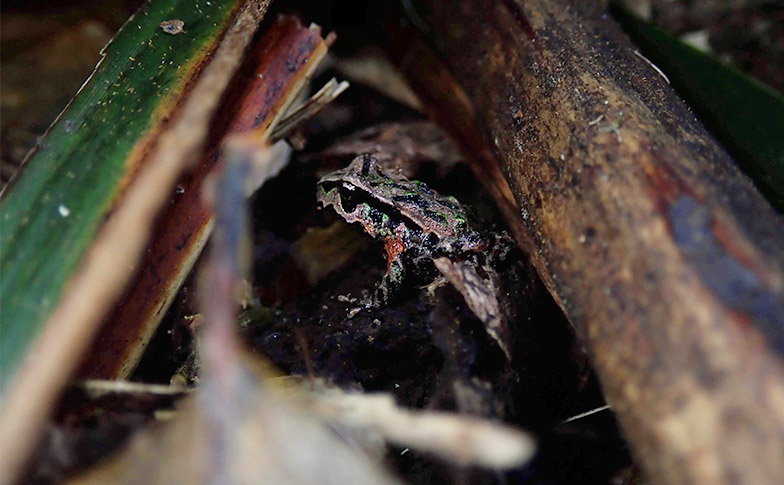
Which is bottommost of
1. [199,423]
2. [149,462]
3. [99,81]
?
[149,462]

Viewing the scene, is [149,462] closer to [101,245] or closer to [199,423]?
[199,423]

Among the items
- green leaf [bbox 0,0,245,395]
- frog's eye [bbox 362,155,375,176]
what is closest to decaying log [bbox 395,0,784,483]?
frog's eye [bbox 362,155,375,176]

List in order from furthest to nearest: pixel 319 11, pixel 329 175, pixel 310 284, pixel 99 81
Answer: pixel 319 11
pixel 329 175
pixel 310 284
pixel 99 81

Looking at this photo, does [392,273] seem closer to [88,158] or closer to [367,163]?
[367,163]

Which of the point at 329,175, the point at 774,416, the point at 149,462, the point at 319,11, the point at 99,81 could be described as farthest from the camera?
the point at 319,11

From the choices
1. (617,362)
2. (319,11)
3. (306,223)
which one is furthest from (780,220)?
(319,11)

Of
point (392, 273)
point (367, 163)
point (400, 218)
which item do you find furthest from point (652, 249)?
point (367, 163)

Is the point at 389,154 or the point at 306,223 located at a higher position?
the point at 389,154
